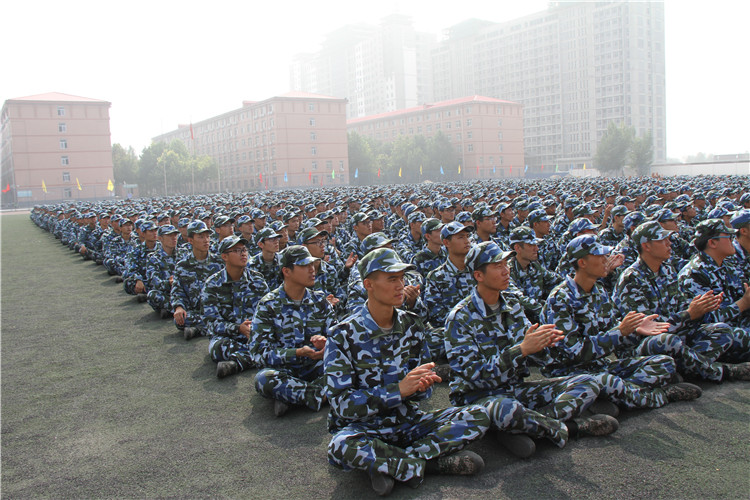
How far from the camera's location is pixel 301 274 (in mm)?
5008

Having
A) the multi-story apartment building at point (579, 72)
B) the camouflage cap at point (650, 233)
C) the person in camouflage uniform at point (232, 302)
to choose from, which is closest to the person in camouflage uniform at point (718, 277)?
the camouflage cap at point (650, 233)

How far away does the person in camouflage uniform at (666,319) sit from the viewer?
5.10 metres

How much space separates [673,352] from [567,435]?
5.84 ft

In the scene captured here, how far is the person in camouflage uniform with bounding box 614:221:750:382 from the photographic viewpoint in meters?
5.10

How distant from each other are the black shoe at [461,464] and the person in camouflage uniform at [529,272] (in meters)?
2.90

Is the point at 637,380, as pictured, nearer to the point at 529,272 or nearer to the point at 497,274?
the point at 497,274

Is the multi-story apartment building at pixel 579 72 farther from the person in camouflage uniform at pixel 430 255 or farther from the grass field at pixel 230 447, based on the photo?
the grass field at pixel 230 447

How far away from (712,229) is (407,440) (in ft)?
12.7

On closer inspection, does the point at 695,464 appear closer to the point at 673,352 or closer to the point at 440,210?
the point at 673,352

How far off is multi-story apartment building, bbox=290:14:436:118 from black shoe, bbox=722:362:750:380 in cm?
12376

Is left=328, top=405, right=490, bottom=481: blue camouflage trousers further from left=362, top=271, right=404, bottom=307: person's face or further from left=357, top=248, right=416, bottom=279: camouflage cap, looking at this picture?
left=357, top=248, right=416, bottom=279: camouflage cap

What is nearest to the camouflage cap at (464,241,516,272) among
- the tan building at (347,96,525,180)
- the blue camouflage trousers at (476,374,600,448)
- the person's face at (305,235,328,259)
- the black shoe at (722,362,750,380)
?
the blue camouflage trousers at (476,374,600,448)

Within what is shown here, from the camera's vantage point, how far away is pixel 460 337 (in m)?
4.05

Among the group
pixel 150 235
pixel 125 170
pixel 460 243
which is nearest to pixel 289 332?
pixel 460 243
